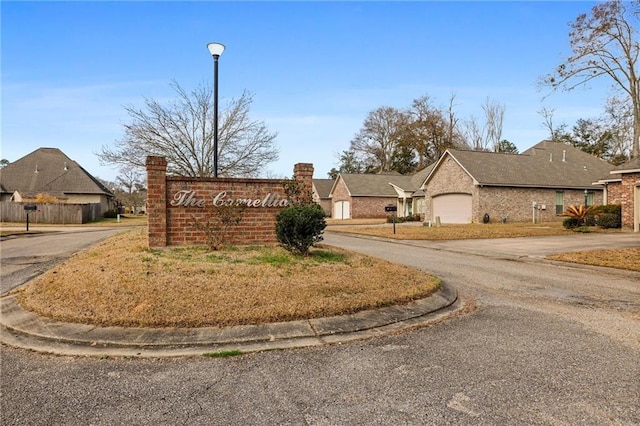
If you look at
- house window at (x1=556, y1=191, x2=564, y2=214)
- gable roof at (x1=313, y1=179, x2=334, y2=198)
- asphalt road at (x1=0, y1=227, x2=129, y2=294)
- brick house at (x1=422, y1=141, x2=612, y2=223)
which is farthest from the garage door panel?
asphalt road at (x1=0, y1=227, x2=129, y2=294)

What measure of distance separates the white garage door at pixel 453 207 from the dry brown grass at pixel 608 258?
16115mm

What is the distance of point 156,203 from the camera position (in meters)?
8.84

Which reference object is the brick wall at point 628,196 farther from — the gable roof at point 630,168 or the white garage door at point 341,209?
the white garage door at point 341,209

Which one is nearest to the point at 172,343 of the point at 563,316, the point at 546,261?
the point at 563,316

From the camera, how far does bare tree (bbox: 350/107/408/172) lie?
57294 mm

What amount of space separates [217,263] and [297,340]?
10.4ft

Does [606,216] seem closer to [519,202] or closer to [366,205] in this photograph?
[519,202]

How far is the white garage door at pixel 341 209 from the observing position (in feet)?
138

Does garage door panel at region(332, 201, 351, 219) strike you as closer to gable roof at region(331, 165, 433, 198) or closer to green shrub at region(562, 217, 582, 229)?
gable roof at region(331, 165, 433, 198)

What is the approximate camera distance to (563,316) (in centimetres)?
518

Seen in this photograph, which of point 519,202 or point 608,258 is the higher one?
point 519,202

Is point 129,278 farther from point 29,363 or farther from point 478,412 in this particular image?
point 478,412

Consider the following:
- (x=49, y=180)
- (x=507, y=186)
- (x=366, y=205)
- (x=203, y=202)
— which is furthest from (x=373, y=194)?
(x=203, y=202)

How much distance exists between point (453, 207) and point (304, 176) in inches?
841
